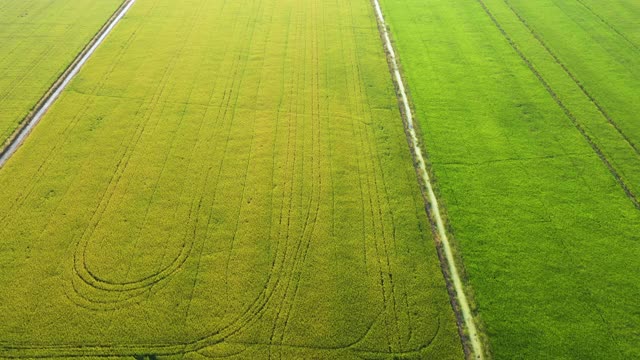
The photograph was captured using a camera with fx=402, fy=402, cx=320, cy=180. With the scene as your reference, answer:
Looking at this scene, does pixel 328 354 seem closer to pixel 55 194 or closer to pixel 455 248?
pixel 455 248

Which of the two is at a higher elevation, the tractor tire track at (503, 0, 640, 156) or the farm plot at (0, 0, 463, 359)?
the tractor tire track at (503, 0, 640, 156)

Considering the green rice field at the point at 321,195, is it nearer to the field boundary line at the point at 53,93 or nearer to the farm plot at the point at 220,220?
the farm plot at the point at 220,220

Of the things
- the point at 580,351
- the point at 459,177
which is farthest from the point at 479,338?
the point at 459,177

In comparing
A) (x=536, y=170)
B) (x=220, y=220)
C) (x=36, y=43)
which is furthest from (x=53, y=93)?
(x=536, y=170)

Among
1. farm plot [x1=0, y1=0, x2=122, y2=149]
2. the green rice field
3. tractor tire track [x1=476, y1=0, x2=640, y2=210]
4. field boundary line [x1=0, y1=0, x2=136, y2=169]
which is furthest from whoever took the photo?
farm plot [x1=0, y1=0, x2=122, y2=149]

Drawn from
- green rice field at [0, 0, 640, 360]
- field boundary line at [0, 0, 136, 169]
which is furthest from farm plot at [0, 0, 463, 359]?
field boundary line at [0, 0, 136, 169]

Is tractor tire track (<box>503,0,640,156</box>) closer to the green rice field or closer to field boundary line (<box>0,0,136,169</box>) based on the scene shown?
the green rice field

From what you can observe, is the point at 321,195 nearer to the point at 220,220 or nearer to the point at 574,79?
the point at 220,220
